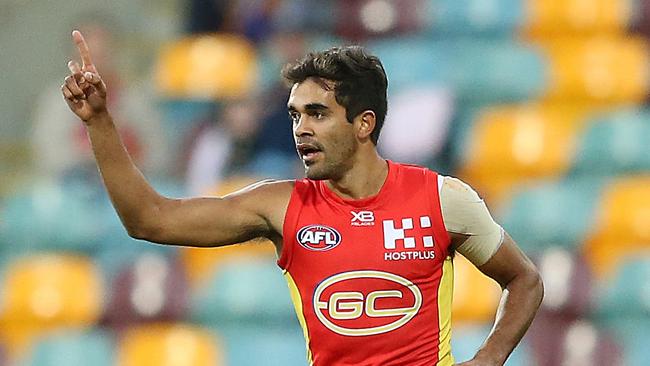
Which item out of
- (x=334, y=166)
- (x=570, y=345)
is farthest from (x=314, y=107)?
(x=570, y=345)

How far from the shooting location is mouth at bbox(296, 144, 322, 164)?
12.3ft

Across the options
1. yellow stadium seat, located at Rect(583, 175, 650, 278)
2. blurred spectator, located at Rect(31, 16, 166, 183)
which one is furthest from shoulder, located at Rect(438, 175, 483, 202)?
blurred spectator, located at Rect(31, 16, 166, 183)

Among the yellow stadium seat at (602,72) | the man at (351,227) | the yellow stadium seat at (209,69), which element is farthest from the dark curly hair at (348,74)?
the yellow stadium seat at (209,69)

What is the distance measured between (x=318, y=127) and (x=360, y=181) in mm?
213

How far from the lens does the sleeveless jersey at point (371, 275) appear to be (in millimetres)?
3740

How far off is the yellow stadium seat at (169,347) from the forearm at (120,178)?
9.69 feet

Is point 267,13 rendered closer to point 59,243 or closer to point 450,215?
point 59,243

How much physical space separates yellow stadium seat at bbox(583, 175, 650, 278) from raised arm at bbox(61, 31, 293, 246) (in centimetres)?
330

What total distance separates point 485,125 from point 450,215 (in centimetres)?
409

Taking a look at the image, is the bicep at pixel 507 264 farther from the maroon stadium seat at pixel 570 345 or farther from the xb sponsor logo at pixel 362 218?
the maroon stadium seat at pixel 570 345

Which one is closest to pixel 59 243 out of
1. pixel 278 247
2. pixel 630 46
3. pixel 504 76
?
pixel 504 76

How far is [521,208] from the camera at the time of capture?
23.2ft

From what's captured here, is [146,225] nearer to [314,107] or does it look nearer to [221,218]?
[221,218]

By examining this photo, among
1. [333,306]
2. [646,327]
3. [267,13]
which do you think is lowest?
[646,327]
